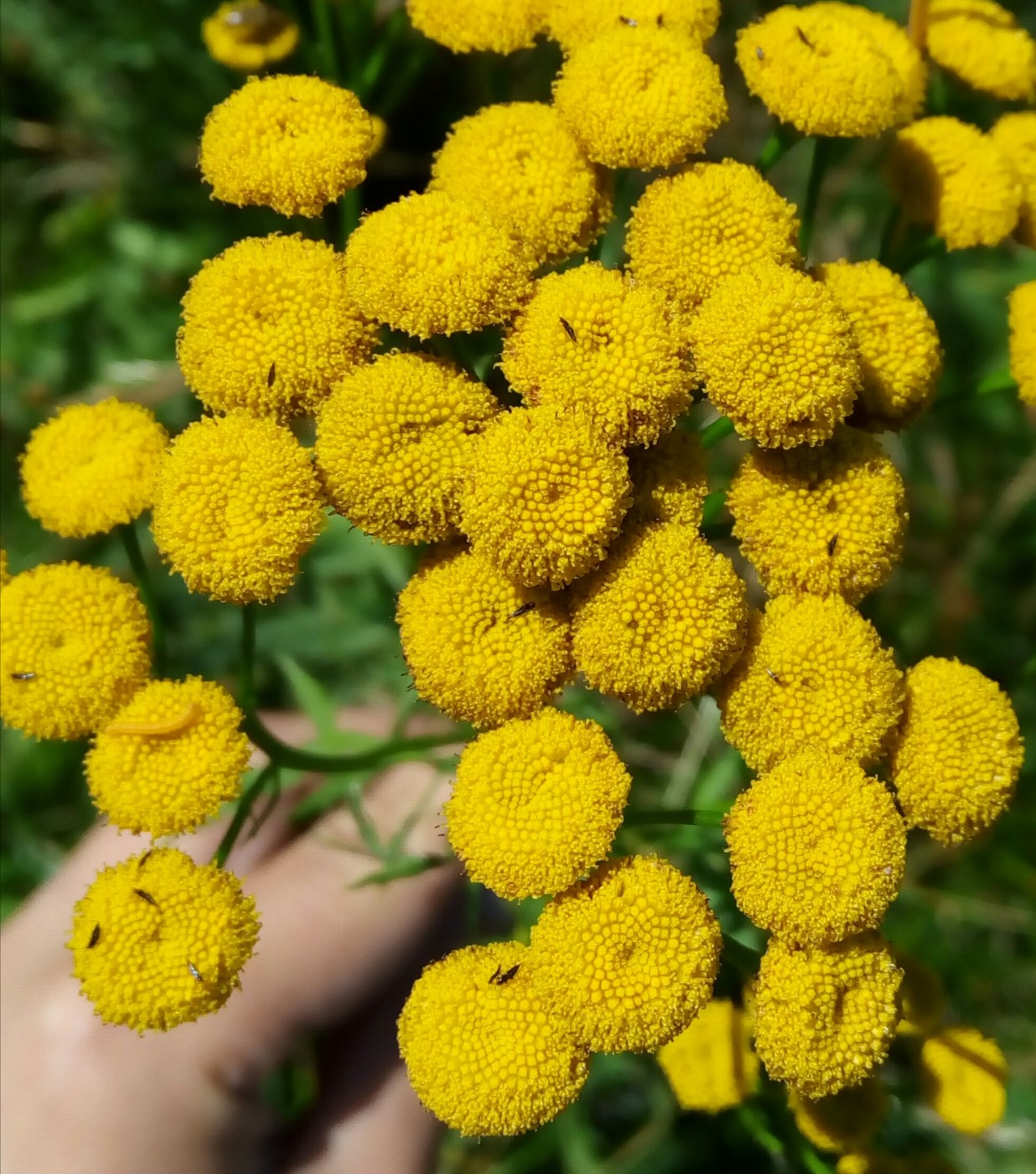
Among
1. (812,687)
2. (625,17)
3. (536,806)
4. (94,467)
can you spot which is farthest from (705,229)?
(94,467)

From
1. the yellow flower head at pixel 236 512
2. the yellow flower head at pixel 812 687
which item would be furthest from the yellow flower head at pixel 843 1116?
the yellow flower head at pixel 236 512

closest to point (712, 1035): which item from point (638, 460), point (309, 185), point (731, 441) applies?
point (638, 460)

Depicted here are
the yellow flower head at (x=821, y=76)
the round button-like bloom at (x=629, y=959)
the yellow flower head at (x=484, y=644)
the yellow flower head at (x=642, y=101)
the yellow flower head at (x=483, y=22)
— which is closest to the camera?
the round button-like bloom at (x=629, y=959)

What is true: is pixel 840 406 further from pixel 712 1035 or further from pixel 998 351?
pixel 998 351

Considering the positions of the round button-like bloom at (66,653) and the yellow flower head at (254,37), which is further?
the yellow flower head at (254,37)

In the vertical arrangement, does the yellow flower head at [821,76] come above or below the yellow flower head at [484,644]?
above

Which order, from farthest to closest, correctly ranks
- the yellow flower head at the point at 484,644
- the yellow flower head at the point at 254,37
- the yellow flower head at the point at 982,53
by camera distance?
the yellow flower head at the point at 254,37
the yellow flower head at the point at 982,53
the yellow flower head at the point at 484,644

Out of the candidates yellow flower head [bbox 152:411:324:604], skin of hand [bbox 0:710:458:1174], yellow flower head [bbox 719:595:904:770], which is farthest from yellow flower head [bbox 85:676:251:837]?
yellow flower head [bbox 719:595:904:770]

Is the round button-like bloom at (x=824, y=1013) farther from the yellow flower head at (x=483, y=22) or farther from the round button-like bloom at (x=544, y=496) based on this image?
the yellow flower head at (x=483, y=22)
